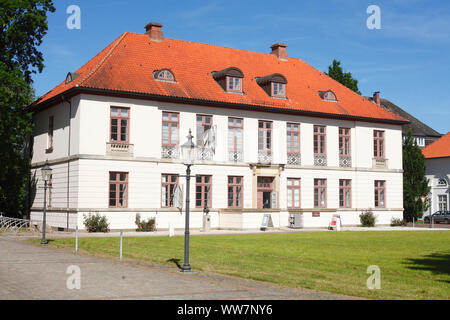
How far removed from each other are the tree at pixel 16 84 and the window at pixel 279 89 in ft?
49.8

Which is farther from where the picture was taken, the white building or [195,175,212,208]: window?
[195,175,212,208]: window

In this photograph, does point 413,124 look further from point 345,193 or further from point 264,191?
point 264,191

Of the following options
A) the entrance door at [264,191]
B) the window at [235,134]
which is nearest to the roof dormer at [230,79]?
the window at [235,134]

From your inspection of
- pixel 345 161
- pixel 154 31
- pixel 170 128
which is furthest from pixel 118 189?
pixel 345 161

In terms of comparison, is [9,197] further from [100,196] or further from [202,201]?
[202,201]

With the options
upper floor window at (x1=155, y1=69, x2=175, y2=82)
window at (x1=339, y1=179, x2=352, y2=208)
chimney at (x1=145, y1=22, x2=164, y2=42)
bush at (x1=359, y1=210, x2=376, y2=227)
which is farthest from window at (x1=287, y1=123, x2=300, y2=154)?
chimney at (x1=145, y1=22, x2=164, y2=42)

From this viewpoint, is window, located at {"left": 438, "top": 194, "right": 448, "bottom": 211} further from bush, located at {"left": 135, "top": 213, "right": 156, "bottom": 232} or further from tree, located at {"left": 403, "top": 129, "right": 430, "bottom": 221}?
bush, located at {"left": 135, "top": 213, "right": 156, "bottom": 232}

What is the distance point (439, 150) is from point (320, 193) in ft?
88.4

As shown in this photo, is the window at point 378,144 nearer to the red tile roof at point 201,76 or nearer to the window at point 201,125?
the red tile roof at point 201,76

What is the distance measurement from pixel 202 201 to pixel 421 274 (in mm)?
21924

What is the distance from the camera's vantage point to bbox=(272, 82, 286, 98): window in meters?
38.6

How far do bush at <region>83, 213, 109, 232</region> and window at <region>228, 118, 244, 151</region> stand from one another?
9308mm

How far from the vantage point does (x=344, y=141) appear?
4084cm

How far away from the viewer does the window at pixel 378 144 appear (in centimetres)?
4231
